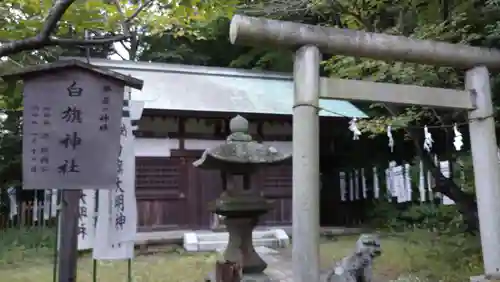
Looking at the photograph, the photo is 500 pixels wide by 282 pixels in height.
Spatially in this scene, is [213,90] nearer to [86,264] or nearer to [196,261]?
[196,261]

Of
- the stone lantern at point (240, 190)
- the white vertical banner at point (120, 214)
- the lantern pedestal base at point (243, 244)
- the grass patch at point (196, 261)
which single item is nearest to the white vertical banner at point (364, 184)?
the grass patch at point (196, 261)

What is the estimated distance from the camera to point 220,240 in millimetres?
11266

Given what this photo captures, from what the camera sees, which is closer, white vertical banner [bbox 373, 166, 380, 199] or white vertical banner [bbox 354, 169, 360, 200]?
white vertical banner [bbox 373, 166, 380, 199]

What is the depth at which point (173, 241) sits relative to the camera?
11062 mm

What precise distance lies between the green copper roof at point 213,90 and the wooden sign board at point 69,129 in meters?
7.68

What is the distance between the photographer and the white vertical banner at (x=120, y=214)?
439 cm

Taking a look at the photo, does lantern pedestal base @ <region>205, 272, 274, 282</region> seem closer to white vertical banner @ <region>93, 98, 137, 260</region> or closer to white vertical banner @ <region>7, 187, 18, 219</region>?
white vertical banner @ <region>93, 98, 137, 260</region>

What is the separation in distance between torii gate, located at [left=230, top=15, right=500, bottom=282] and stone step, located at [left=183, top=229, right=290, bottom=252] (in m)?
6.17

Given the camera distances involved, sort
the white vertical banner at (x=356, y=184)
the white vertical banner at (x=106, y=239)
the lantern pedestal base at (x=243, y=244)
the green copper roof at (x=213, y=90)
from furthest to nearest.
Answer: the white vertical banner at (x=356, y=184) < the green copper roof at (x=213, y=90) < the lantern pedestal base at (x=243, y=244) < the white vertical banner at (x=106, y=239)

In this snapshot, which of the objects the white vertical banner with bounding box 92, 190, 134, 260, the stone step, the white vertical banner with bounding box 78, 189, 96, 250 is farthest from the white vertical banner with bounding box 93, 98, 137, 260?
the stone step

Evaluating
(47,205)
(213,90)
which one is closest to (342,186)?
(213,90)

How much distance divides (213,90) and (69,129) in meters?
9.77

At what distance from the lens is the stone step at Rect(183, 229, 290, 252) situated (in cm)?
1078

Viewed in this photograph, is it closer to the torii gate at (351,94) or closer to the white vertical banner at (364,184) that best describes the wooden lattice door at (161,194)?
the white vertical banner at (364,184)
